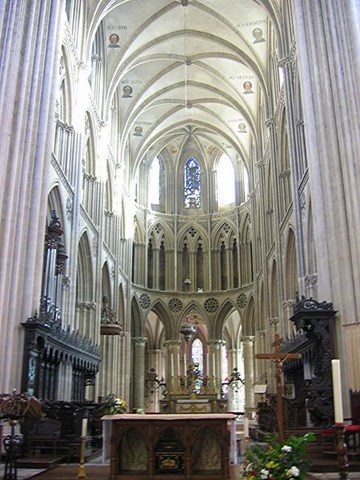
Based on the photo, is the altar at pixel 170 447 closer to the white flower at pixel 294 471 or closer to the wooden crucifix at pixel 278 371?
the wooden crucifix at pixel 278 371

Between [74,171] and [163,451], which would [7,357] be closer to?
[163,451]

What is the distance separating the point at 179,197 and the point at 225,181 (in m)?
3.78

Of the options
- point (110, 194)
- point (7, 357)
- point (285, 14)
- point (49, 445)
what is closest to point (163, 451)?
point (49, 445)

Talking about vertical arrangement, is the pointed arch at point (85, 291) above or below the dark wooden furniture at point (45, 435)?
above

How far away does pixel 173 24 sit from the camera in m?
30.5

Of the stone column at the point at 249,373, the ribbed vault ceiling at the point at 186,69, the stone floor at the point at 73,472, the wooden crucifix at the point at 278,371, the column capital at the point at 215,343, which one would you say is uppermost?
the ribbed vault ceiling at the point at 186,69

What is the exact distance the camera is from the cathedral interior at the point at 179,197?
15414 mm

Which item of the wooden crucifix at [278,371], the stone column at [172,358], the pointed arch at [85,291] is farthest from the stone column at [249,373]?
the wooden crucifix at [278,371]

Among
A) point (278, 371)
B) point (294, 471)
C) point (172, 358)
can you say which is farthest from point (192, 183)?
point (294, 471)

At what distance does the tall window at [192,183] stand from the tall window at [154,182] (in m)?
2.12

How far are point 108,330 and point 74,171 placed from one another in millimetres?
7879

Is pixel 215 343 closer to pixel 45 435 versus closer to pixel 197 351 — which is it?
pixel 197 351

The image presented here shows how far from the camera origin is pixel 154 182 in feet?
142

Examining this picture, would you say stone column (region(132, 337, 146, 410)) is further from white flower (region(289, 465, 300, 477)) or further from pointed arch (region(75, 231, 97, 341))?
white flower (region(289, 465, 300, 477))
